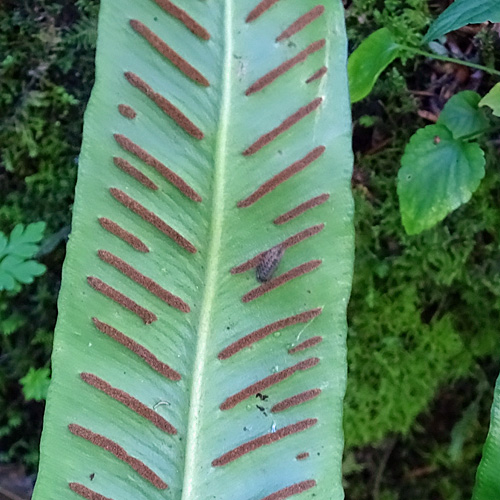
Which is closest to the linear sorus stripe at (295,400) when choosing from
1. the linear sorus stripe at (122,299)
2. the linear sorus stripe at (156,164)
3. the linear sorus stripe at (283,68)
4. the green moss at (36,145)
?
the linear sorus stripe at (122,299)

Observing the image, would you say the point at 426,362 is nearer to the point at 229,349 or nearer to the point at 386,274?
the point at 386,274

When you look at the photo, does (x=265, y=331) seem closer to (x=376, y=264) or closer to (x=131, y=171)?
(x=131, y=171)

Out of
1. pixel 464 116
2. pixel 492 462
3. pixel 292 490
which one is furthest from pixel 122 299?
pixel 464 116

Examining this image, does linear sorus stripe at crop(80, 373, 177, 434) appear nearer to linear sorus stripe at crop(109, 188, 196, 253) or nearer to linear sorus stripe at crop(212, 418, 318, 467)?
linear sorus stripe at crop(212, 418, 318, 467)

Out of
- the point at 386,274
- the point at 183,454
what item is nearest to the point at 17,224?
the point at 183,454

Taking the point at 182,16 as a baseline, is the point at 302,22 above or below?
below

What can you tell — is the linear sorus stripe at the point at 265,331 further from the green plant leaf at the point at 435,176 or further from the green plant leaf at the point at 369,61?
the green plant leaf at the point at 369,61

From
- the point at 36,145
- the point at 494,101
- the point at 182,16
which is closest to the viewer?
the point at 182,16
